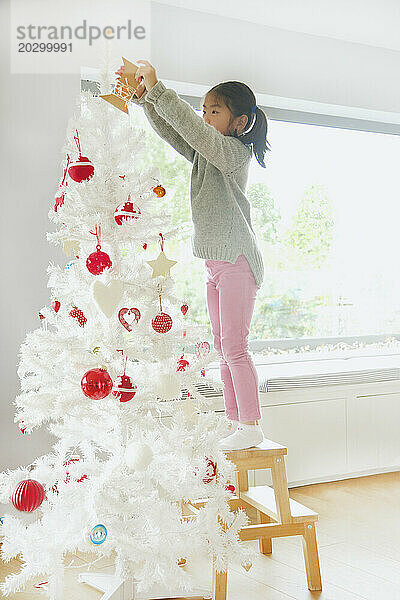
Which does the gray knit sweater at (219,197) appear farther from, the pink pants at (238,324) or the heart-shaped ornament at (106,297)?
the heart-shaped ornament at (106,297)

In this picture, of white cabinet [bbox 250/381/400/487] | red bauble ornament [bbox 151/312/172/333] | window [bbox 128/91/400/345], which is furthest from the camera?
window [bbox 128/91/400/345]

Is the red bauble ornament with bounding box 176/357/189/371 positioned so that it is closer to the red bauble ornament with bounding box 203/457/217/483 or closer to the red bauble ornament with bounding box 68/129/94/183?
the red bauble ornament with bounding box 203/457/217/483

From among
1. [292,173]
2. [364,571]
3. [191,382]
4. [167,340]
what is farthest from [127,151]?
[292,173]

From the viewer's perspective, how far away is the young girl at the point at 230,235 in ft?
7.10

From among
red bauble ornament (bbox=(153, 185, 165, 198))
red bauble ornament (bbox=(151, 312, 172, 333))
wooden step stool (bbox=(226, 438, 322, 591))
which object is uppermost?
red bauble ornament (bbox=(153, 185, 165, 198))

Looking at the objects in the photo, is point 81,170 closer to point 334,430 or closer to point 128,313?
point 128,313

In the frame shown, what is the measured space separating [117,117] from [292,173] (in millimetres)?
2161

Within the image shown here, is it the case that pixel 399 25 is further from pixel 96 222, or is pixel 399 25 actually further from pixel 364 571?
pixel 364 571

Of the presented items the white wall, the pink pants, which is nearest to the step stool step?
the pink pants

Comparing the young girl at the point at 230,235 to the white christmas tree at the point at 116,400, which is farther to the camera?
the young girl at the point at 230,235

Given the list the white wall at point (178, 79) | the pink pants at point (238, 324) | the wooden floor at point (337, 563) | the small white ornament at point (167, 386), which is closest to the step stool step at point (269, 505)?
the wooden floor at point (337, 563)

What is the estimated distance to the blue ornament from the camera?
5.65 feet

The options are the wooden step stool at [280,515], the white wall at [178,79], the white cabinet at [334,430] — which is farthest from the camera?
the white cabinet at [334,430]

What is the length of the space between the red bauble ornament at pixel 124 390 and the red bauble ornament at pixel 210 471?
314 mm
